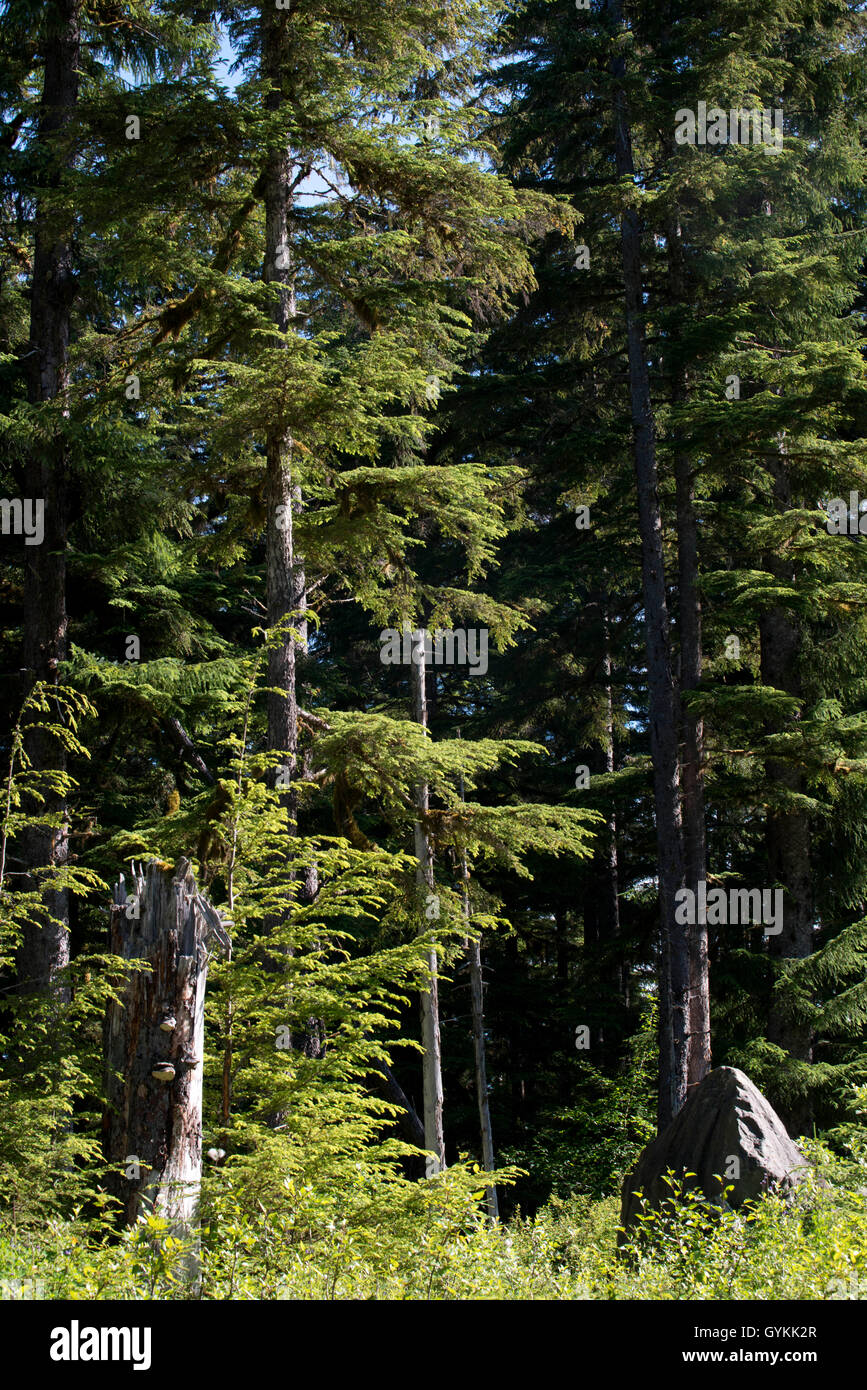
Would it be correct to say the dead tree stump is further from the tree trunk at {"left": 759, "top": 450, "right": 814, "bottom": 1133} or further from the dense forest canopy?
the tree trunk at {"left": 759, "top": 450, "right": 814, "bottom": 1133}

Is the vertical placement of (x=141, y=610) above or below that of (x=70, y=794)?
above

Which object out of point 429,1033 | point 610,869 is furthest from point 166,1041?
point 610,869

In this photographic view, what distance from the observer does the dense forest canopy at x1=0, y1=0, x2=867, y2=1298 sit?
687cm

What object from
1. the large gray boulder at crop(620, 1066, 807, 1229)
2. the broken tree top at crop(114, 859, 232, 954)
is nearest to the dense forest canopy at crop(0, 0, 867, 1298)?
the broken tree top at crop(114, 859, 232, 954)

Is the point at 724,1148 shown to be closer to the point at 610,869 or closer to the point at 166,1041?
the point at 166,1041

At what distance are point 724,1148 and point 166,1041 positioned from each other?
A: 208 inches

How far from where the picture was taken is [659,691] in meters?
14.4

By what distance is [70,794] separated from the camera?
13.5 metres

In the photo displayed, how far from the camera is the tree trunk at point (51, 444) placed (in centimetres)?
1139

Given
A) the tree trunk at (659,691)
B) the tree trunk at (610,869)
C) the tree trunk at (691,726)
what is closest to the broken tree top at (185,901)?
the tree trunk at (659,691)
